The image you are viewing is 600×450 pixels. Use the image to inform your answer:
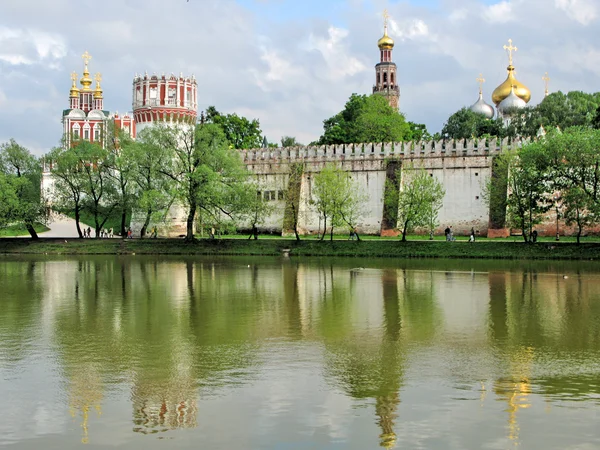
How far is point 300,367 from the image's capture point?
12.1 m

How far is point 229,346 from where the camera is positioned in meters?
13.8

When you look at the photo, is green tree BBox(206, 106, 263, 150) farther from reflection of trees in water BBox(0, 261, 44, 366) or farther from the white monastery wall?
reflection of trees in water BBox(0, 261, 44, 366)

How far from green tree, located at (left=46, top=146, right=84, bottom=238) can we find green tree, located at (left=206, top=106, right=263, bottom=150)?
22.5 m

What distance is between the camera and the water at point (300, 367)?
29.8ft

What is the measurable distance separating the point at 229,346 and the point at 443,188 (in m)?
32.6

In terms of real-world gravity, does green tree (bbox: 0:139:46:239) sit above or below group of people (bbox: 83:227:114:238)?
above

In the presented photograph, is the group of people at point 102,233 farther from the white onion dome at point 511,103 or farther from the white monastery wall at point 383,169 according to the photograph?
the white onion dome at point 511,103

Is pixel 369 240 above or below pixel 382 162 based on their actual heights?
below

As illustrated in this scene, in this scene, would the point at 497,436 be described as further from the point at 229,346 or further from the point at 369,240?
the point at 369,240

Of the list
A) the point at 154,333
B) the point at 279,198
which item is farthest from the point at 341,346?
the point at 279,198

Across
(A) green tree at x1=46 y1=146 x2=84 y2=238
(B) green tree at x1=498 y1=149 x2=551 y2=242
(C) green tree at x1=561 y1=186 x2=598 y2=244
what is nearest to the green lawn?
(A) green tree at x1=46 y1=146 x2=84 y2=238

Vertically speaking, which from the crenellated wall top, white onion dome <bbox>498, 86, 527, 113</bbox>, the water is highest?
white onion dome <bbox>498, 86, 527, 113</bbox>

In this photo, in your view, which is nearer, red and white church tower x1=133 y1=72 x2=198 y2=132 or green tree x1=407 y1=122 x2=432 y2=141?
red and white church tower x1=133 y1=72 x2=198 y2=132

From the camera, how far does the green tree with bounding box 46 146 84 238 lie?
44.6m
